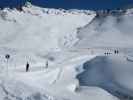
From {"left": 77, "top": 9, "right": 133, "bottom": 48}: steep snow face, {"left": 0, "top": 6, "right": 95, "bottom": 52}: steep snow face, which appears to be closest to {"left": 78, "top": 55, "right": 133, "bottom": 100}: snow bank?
{"left": 0, "top": 6, "right": 95, "bottom": 52}: steep snow face

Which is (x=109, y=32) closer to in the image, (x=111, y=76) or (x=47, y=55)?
(x=47, y=55)

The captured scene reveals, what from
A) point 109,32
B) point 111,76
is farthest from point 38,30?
point 111,76

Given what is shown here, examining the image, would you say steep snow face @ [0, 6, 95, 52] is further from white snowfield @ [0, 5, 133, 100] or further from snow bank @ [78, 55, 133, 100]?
snow bank @ [78, 55, 133, 100]

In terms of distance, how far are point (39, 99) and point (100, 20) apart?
40.1m

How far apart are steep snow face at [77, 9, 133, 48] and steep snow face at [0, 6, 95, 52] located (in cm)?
182

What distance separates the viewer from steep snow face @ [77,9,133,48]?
44375 millimetres

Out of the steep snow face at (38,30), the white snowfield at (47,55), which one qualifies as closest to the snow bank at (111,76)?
the white snowfield at (47,55)

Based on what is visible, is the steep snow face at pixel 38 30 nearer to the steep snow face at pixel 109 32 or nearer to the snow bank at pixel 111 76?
the steep snow face at pixel 109 32

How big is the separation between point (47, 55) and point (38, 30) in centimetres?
1694

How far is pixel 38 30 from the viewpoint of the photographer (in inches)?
2046

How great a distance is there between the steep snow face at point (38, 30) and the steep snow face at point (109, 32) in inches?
71.8

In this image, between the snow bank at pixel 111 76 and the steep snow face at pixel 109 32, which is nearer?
the snow bank at pixel 111 76

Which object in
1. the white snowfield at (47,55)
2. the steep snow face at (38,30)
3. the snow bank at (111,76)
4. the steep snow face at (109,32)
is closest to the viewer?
the white snowfield at (47,55)

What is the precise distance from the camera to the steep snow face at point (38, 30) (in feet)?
148
